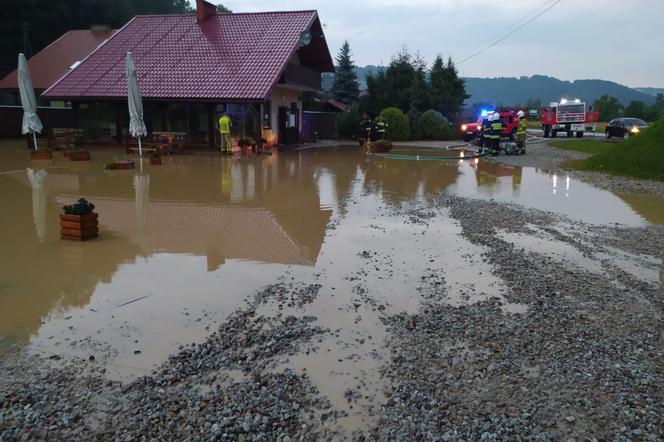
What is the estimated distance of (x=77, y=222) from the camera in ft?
25.0

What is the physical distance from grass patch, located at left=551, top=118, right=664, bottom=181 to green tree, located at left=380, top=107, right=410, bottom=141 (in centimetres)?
1521

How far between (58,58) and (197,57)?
12677 millimetres

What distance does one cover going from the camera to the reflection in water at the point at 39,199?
8555 millimetres

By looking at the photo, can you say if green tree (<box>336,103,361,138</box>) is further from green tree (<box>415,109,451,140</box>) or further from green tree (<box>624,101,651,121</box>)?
green tree (<box>624,101,651,121</box>)

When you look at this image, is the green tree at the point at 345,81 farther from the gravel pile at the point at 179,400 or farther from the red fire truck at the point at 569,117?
the gravel pile at the point at 179,400

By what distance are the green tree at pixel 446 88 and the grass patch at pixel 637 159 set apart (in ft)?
68.2

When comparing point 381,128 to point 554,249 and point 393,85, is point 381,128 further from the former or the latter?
point 554,249

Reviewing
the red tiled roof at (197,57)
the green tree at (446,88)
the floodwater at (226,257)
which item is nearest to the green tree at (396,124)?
the green tree at (446,88)

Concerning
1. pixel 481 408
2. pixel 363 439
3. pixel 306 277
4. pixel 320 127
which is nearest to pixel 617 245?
pixel 306 277

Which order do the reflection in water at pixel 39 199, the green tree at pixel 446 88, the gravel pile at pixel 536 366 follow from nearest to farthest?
1. the gravel pile at pixel 536 366
2. the reflection in water at pixel 39 199
3. the green tree at pixel 446 88

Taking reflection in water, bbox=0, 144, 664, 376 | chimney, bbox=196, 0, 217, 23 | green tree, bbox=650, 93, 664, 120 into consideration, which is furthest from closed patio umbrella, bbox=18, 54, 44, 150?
green tree, bbox=650, 93, 664, 120

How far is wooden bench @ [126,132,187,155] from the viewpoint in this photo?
66.4ft

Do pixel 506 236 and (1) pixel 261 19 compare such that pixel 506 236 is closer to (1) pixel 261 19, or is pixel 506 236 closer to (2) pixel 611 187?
(2) pixel 611 187

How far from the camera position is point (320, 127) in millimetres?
33781
